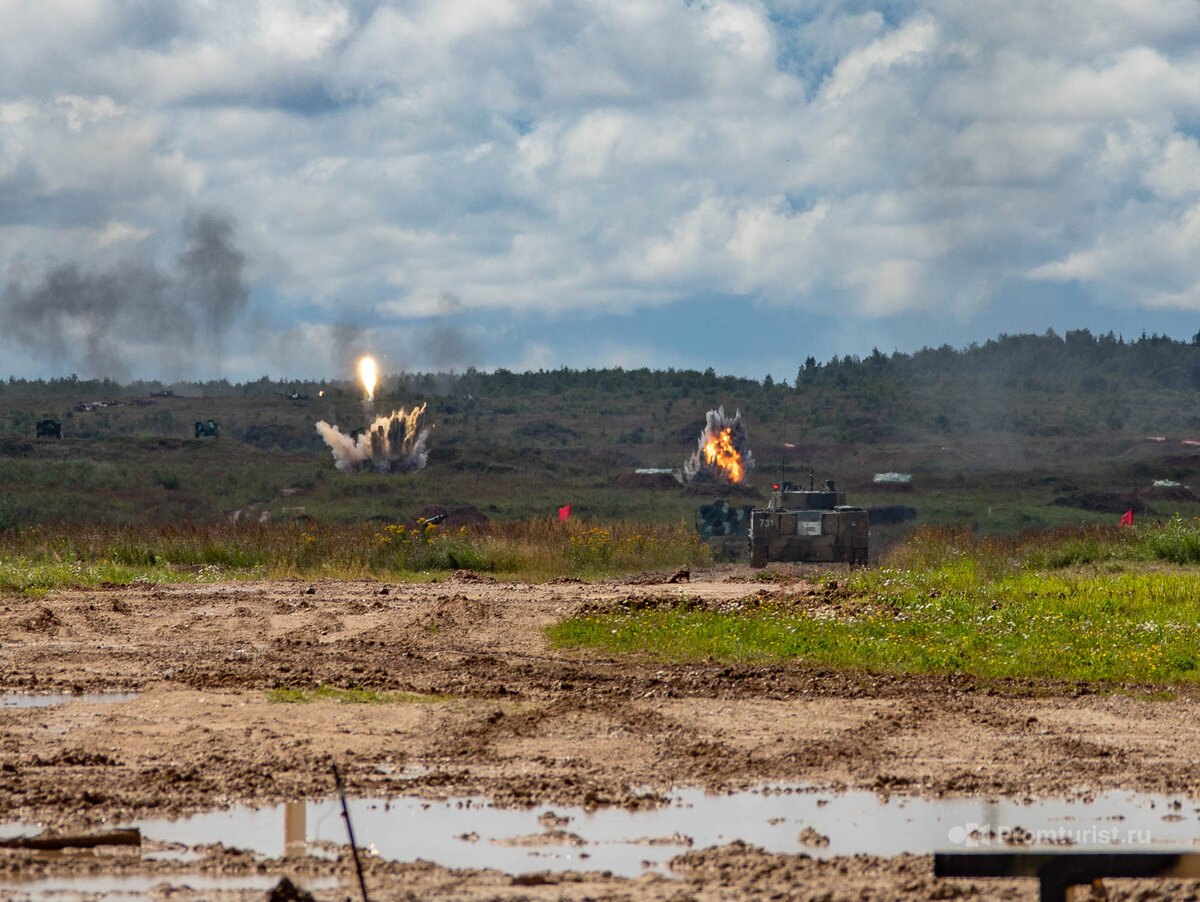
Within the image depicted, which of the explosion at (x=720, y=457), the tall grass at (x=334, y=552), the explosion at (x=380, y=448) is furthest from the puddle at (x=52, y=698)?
the explosion at (x=380, y=448)

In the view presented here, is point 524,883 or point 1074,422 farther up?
point 1074,422

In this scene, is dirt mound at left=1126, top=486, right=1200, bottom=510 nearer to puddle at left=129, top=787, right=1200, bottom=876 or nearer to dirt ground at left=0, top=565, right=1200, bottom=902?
dirt ground at left=0, top=565, right=1200, bottom=902

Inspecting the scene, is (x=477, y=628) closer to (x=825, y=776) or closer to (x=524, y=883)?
(x=825, y=776)

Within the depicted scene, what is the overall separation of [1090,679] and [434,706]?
6.13 metres

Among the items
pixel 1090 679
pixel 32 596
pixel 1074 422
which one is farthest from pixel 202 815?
pixel 1074 422

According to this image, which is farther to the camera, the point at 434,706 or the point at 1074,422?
the point at 1074,422

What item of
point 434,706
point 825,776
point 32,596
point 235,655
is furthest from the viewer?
point 32,596

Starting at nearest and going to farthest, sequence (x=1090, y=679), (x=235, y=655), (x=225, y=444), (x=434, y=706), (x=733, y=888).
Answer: (x=733, y=888) → (x=434, y=706) → (x=1090, y=679) → (x=235, y=655) → (x=225, y=444)

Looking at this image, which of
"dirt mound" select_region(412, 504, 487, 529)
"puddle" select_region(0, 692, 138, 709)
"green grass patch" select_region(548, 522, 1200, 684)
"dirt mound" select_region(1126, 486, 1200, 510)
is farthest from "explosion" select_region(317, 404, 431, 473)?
"puddle" select_region(0, 692, 138, 709)

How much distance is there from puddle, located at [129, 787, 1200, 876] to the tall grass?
1649 centimetres

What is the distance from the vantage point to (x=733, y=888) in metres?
6.65

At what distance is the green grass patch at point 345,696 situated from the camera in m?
12.1

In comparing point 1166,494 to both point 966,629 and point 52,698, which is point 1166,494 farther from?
point 52,698

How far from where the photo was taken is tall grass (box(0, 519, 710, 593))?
2523cm
